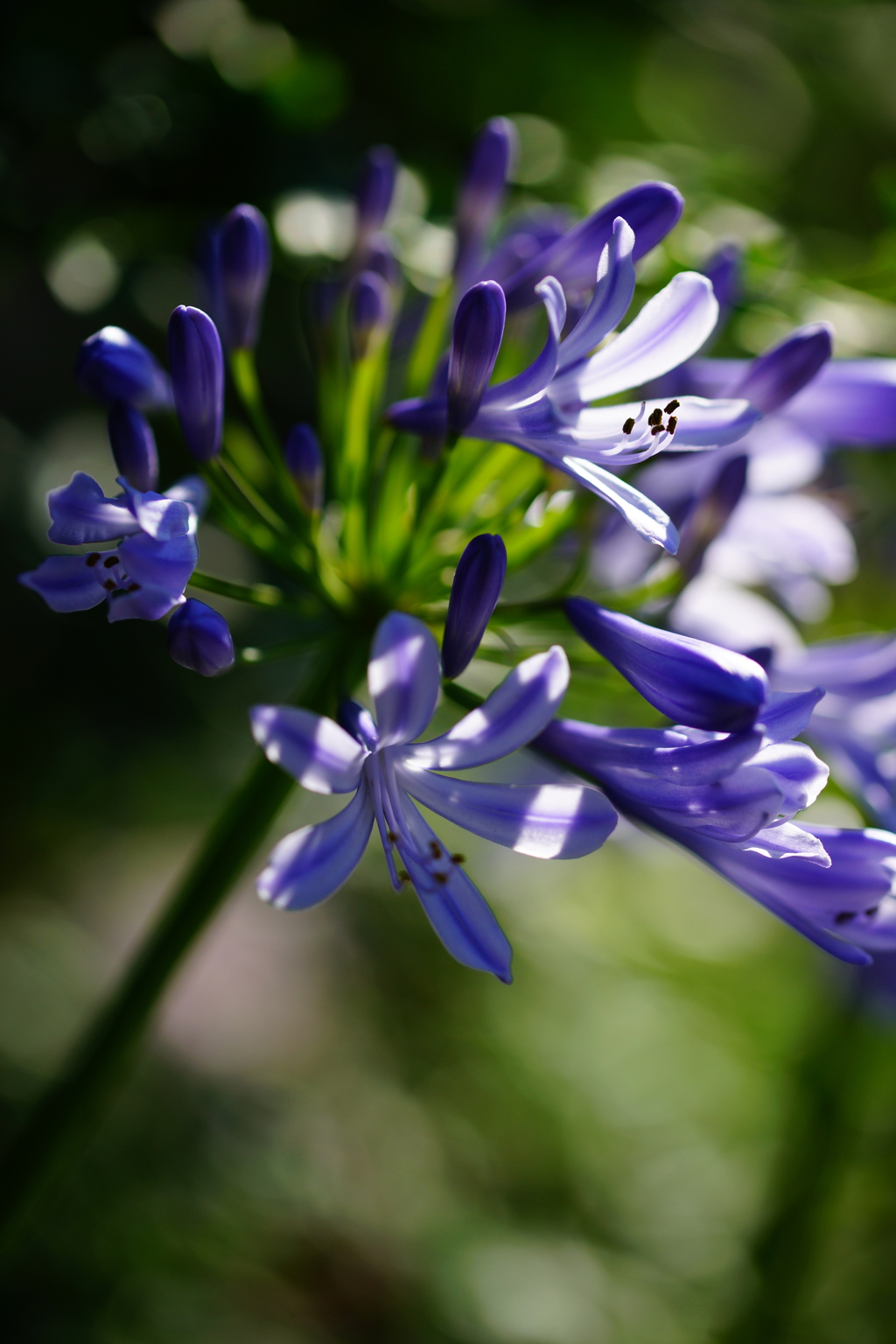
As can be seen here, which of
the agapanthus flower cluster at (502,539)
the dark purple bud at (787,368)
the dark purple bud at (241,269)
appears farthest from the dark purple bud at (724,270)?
the dark purple bud at (241,269)

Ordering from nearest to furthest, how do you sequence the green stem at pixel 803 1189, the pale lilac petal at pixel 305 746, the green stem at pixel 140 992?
1. the pale lilac petal at pixel 305 746
2. the green stem at pixel 140 992
3. the green stem at pixel 803 1189

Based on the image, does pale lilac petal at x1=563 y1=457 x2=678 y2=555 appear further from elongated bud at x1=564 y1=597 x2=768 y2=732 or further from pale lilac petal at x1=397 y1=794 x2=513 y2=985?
pale lilac petal at x1=397 y1=794 x2=513 y2=985

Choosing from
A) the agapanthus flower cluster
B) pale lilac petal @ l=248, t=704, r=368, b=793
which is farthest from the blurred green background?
pale lilac petal @ l=248, t=704, r=368, b=793

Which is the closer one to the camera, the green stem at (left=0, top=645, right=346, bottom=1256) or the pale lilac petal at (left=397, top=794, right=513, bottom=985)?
the pale lilac petal at (left=397, top=794, right=513, bottom=985)

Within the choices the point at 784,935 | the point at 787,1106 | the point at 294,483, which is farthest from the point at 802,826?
the point at 784,935

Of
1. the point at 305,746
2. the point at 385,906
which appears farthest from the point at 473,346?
the point at 385,906

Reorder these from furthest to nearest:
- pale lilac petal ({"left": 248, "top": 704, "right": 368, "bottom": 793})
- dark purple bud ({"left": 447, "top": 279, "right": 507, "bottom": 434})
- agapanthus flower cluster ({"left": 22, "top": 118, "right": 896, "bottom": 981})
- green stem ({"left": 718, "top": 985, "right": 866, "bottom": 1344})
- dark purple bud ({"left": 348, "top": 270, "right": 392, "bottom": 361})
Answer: green stem ({"left": 718, "top": 985, "right": 866, "bottom": 1344}) → dark purple bud ({"left": 348, "top": 270, "right": 392, "bottom": 361}) → dark purple bud ({"left": 447, "top": 279, "right": 507, "bottom": 434}) → agapanthus flower cluster ({"left": 22, "top": 118, "right": 896, "bottom": 981}) → pale lilac petal ({"left": 248, "top": 704, "right": 368, "bottom": 793})

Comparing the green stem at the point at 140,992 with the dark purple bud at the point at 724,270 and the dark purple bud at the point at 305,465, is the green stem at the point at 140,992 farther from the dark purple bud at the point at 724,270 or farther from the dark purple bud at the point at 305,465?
the dark purple bud at the point at 724,270
